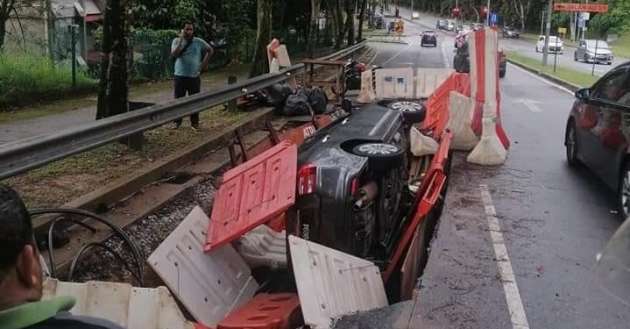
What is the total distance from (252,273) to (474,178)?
3.93 m

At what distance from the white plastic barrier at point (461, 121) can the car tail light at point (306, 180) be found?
4.87 meters

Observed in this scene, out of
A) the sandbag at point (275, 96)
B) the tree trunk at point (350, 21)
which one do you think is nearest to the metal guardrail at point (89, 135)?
the sandbag at point (275, 96)

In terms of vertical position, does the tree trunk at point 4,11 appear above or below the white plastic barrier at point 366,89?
above

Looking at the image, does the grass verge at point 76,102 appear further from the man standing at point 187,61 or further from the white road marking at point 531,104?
the white road marking at point 531,104

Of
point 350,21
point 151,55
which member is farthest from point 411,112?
point 350,21

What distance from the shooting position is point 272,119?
12477mm

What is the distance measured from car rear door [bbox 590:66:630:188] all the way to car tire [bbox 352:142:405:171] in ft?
8.66

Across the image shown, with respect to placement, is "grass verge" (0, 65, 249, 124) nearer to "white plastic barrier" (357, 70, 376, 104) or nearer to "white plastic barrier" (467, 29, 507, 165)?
"white plastic barrier" (357, 70, 376, 104)

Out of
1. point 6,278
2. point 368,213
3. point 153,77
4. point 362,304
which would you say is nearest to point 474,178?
point 368,213

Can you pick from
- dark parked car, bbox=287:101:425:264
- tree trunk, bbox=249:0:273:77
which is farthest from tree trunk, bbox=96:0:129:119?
tree trunk, bbox=249:0:273:77

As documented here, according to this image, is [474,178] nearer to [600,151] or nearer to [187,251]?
[600,151]

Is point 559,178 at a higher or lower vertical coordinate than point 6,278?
lower

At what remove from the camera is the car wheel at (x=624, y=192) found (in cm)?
685

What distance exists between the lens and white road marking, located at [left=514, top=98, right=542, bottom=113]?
672 inches
